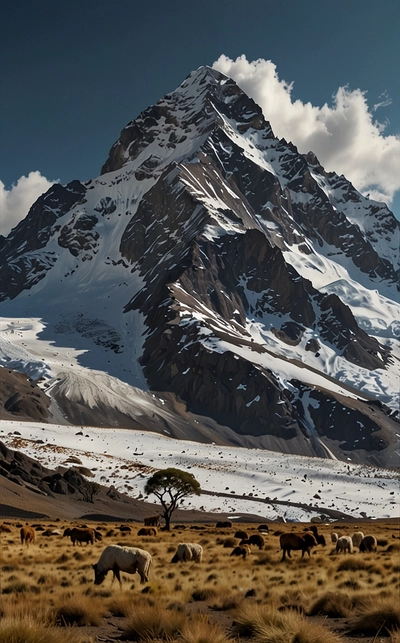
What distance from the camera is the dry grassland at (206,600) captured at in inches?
449

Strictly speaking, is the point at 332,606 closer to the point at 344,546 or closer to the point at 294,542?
the point at 294,542

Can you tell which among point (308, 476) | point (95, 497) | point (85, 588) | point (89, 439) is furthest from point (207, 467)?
point (85, 588)

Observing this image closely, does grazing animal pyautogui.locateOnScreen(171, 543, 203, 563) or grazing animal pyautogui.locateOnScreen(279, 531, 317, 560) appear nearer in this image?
grazing animal pyautogui.locateOnScreen(171, 543, 203, 563)

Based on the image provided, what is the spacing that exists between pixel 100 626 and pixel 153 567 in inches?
426

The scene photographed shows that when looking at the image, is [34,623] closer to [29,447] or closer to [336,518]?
[336,518]

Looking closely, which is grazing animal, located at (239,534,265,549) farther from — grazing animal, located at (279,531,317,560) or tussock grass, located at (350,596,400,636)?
tussock grass, located at (350,596,400,636)

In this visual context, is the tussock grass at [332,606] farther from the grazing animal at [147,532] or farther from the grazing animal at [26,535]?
the grazing animal at [147,532]

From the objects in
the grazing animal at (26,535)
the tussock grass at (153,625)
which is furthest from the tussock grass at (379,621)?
the grazing animal at (26,535)

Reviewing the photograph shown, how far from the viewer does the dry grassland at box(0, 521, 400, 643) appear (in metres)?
11.4

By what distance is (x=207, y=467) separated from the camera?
148 meters

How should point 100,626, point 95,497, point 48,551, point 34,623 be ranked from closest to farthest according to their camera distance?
point 34,623
point 100,626
point 48,551
point 95,497

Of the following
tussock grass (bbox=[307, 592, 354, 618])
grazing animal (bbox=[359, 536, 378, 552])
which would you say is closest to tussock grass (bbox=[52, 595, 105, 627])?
tussock grass (bbox=[307, 592, 354, 618])

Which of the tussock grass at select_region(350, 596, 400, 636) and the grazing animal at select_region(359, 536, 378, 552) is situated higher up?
the tussock grass at select_region(350, 596, 400, 636)

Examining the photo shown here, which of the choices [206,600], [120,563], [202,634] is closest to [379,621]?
[202,634]
